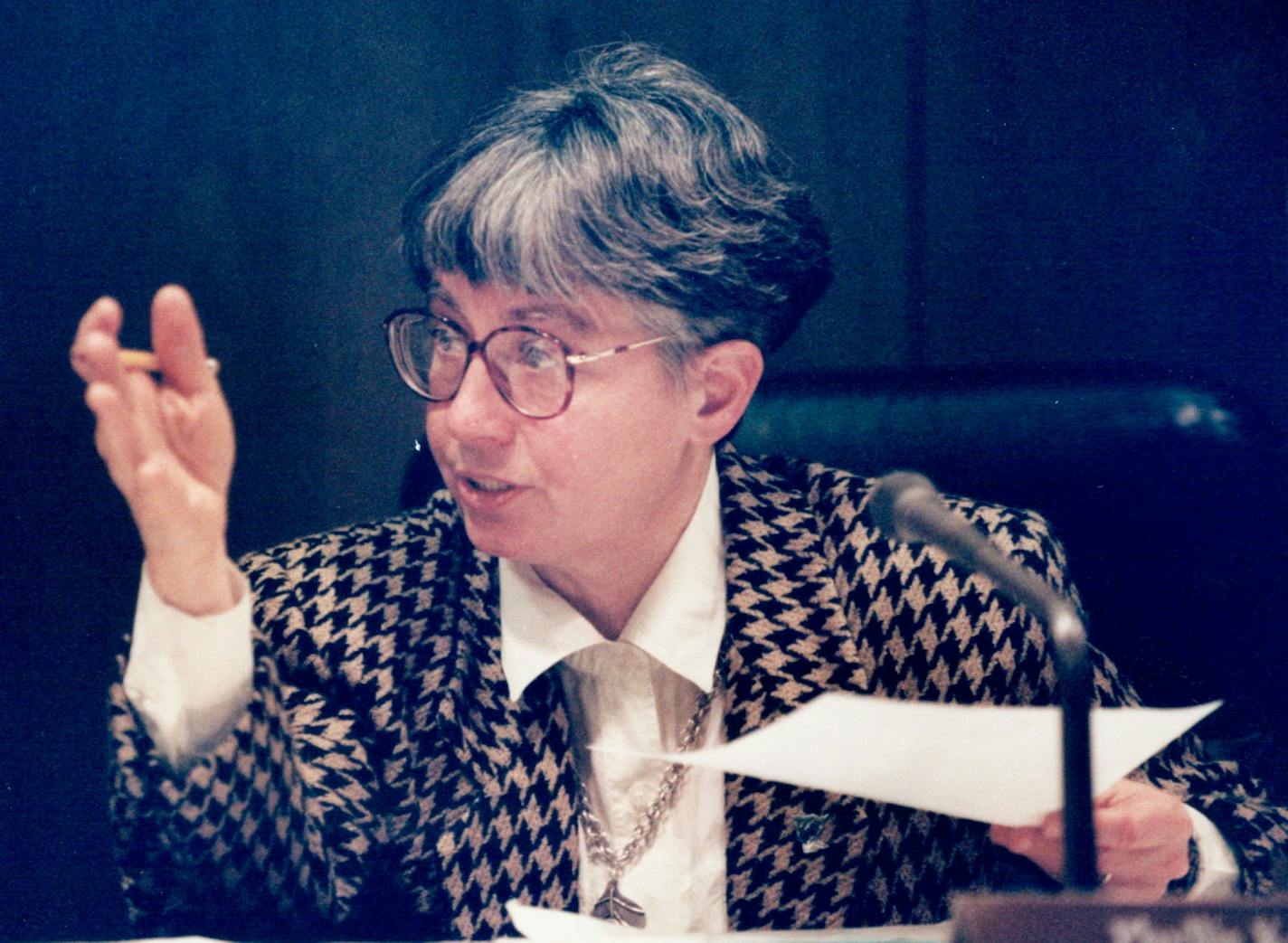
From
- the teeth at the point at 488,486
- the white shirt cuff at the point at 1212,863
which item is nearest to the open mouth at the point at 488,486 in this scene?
the teeth at the point at 488,486

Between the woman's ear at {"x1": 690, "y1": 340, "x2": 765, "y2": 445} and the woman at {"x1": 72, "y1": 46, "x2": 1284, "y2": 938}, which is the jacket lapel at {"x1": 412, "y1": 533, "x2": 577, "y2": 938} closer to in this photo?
the woman at {"x1": 72, "y1": 46, "x2": 1284, "y2": 938}

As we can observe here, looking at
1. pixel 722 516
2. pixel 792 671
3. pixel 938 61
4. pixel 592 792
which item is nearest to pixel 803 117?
pixel 938 61

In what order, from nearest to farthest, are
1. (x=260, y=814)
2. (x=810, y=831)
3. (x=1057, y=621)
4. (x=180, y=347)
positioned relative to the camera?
1. (x=1057, y=621)
2. (x=180, y=347)
3. (x=260, y=814)
4. (x=810, y=831)

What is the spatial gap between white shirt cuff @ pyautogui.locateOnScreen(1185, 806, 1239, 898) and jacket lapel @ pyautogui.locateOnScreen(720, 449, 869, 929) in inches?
9.1

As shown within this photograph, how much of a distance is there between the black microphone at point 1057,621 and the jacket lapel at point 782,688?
1.01ft

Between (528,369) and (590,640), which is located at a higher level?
(528,369)

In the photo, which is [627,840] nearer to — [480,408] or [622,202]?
[480,408]

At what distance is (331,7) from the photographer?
96 cm

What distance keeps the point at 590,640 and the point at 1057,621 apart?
408 mm

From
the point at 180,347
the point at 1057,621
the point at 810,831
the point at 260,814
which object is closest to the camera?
the point at 1057,621

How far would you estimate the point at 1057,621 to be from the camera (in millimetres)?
599

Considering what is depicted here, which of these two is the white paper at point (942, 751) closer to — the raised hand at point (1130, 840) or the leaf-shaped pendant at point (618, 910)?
the raised hand at point (1130, 840)

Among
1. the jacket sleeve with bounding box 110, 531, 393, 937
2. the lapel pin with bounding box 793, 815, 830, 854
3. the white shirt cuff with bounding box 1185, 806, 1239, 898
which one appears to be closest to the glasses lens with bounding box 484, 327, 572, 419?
the jacket sleeve with bounding box 110, 531, 393, 937

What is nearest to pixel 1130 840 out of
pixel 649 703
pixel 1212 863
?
pixel 1212 863
